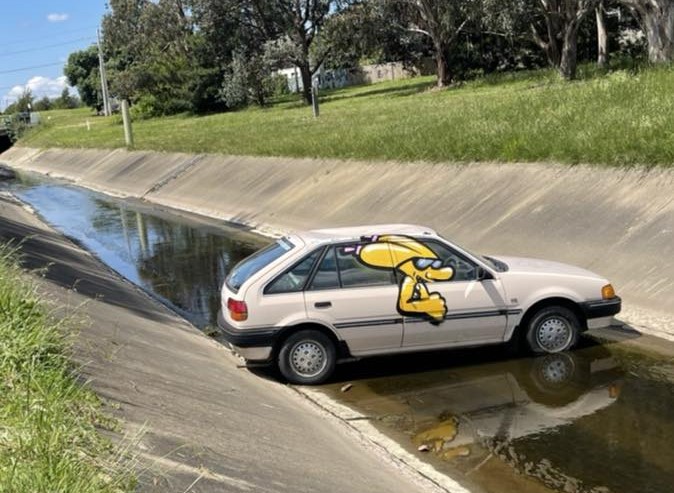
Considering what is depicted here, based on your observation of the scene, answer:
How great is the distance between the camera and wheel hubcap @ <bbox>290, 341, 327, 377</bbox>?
862 centimetres

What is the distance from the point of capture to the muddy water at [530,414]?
19.8 ft

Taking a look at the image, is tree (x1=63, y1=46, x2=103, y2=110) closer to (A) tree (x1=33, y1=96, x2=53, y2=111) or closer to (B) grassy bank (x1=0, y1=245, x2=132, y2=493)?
(A) tree (x1=33, y1=96, x2=53, y2=111)

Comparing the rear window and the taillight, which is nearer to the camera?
the taillight

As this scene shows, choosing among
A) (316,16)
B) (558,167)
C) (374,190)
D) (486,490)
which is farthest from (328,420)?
(316,16)

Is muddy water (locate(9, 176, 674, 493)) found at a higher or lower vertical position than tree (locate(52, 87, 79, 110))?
lower

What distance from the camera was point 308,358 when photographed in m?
8.66

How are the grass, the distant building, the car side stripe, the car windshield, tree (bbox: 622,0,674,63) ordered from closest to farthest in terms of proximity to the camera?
the car side stripe
the car windshield
the grass
tree (bbox: 622,0,674,63)
the distant building

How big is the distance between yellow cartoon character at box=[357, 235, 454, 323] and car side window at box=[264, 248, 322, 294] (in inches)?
21.9

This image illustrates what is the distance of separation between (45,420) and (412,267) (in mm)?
5086

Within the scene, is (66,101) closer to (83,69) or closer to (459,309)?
(83,69)

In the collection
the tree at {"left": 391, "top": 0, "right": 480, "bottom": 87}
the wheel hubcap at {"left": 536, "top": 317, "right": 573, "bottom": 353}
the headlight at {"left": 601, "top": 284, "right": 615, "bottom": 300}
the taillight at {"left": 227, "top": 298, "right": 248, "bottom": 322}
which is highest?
the tree at {"left": 391, "top": 0, "right": 480, "bottom": 87}

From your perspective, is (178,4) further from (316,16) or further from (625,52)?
(625,52)

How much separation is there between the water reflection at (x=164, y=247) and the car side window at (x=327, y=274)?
409 cm

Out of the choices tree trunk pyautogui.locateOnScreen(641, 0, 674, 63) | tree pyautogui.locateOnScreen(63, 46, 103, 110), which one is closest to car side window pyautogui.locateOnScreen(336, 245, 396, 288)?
tree trunk pyautogui.locateOnScreen(641, 0, 674, 63)
